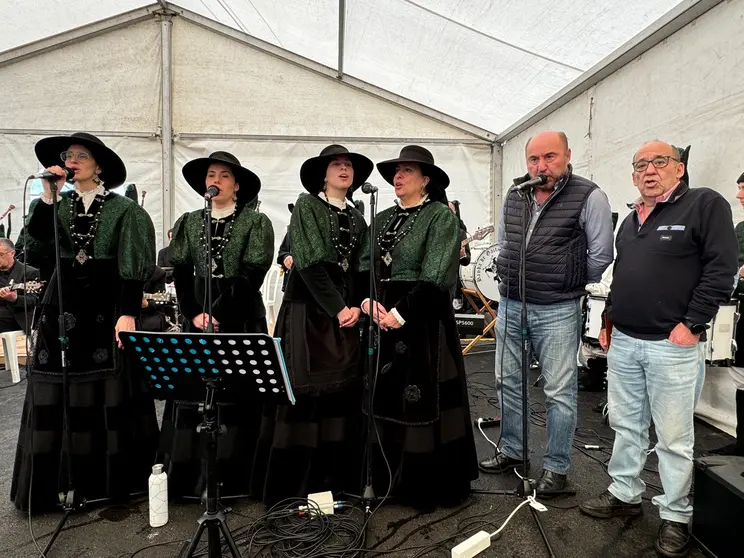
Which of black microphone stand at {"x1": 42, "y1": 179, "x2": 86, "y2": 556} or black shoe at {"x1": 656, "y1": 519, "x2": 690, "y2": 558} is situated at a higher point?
black microphone stand at {"x1": 42, "y1": 179, "x2": 86, "y2": 556}

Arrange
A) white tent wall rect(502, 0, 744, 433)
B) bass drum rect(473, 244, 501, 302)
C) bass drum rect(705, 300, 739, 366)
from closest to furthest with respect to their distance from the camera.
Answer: bass drum rect(705, 300, 739, 366) < white tent wall rect(502, 0, 744, 433) < bass drum rect(473, 244, 501, 302)

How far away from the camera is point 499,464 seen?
293 cm

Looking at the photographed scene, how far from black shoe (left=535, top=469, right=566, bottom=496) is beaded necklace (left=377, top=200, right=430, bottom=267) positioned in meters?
1.53

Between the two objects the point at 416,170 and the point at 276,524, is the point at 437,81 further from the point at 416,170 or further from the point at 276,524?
the point at 276,524

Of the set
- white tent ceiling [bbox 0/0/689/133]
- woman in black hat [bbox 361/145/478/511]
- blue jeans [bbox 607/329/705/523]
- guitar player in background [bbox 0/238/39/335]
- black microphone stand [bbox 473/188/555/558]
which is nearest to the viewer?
blue jeans [bbox 607/329/705/523]

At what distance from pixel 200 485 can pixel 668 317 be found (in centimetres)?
253

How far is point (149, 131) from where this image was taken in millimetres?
7555

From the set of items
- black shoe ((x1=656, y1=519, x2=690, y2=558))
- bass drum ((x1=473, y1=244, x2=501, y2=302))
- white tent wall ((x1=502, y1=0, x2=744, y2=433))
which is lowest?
black shoe ((x1=656, y1=519, x2=690, y2=558))

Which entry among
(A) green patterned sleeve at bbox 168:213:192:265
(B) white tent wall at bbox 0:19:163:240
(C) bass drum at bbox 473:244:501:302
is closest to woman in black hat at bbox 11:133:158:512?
(A) green patterned sleeve at bbox 168:213:192:265

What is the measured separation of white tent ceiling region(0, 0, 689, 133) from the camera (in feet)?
14.0

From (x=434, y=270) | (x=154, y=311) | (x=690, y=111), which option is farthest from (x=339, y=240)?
(x=154, y=311)

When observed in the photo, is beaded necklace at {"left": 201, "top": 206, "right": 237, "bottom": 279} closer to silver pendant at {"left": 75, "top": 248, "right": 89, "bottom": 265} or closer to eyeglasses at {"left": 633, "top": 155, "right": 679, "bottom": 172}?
silver pendant at {"left": 75, "top": 248, "right": 89, "bottom": 265}

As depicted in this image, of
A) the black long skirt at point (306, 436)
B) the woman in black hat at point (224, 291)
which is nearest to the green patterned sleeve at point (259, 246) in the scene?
the woman in black hat at point (224, 291)

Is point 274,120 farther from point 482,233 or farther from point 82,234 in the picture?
point 82,234
